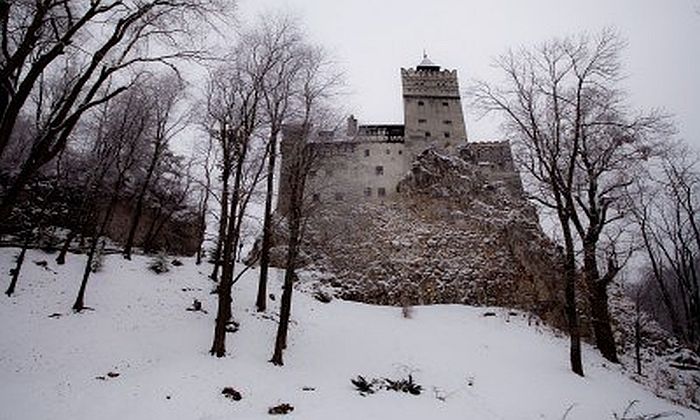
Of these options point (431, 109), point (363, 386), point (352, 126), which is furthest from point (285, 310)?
point (431, 109)

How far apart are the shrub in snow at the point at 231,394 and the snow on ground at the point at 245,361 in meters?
0.15

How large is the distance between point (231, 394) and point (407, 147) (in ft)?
110

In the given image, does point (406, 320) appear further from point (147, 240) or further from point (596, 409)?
point (147, 240)

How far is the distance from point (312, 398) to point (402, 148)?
32.7 m

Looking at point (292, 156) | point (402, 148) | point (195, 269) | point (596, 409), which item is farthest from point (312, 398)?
point (402, 148)

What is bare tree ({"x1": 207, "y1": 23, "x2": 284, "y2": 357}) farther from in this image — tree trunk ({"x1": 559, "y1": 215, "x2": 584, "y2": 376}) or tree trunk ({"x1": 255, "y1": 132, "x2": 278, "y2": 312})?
tree trunk ({"x1": 559, "y1": 215, "x2": 584, "y2": 376})

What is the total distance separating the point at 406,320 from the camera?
69.3 ft

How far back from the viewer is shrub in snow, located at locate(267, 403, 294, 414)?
9.52 metres

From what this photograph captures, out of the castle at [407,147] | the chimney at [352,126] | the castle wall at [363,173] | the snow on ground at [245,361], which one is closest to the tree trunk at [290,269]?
the snow on ground at [245,361]

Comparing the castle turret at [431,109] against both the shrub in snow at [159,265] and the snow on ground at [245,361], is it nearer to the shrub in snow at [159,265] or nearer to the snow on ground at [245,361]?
the snow on ground at [245,361]

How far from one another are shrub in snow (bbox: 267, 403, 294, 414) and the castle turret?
3354 centimetres

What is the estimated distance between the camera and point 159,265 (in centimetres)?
2014

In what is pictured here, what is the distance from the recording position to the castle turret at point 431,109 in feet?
138

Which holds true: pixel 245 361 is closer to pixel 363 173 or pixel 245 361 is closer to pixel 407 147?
pixel 363 173
